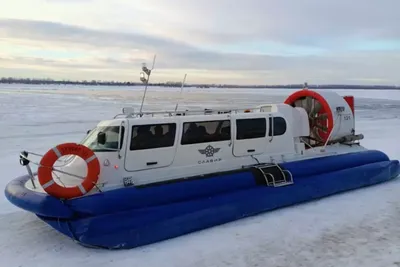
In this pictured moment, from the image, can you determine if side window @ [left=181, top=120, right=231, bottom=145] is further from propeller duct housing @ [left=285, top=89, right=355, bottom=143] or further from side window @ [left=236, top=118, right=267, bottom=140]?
propeller duct housing @ [left=285, top=89, right=355, bottom=143]

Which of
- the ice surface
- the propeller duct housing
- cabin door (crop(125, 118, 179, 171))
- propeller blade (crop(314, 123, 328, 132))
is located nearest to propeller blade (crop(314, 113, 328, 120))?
the propeller duct housing

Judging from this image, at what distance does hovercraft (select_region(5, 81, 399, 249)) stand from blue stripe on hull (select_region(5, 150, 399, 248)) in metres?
0.01

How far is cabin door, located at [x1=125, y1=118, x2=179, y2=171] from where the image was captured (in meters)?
5.10

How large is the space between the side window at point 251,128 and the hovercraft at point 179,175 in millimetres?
15

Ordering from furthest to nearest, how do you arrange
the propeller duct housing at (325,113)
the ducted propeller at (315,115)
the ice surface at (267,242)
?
1. the ducted propeller at (315,115)
2. the propeller duct housing at (325,113)
3. the ice surface at (267,242)

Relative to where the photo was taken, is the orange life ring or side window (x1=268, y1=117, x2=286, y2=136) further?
side window (x1=268, y1=117, x2=286, y2=136)

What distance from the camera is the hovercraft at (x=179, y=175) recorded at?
448cm

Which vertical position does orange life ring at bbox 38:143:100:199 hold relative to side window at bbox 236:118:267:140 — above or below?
below

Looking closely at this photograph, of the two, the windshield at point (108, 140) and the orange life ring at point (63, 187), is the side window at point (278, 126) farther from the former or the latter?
the orange life ring at point (63, 187)

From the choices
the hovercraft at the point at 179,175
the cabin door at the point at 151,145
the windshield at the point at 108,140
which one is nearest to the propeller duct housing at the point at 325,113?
the hovercraft at the point at 179,175

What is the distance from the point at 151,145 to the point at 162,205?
823 mm

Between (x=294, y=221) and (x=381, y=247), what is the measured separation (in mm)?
1115

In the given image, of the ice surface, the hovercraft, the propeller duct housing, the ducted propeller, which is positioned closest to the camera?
the ice surface

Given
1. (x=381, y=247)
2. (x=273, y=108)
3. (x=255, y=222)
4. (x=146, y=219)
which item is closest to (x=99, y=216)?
(x=146, y=219)
